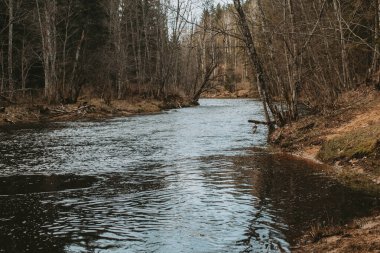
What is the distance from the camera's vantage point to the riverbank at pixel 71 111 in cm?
2822

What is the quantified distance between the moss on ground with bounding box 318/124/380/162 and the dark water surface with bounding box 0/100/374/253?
2.67 ft

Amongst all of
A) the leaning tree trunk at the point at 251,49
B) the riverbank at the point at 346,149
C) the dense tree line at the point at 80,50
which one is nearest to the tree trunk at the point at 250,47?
the leaning tree trunk at the point at 251,49

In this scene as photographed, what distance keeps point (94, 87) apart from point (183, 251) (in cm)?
4504

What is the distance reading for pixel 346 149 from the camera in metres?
12.2

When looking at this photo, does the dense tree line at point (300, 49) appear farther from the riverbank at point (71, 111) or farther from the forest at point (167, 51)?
the riverbank at point (71, 111)

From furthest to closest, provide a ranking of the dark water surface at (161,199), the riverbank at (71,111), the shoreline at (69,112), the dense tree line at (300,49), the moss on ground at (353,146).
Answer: the riverbank at (71,111)
the shoreline at (69,112)
the dense tree line at (300,49)
the moss on ground at (353,146)
the dark water surface at (161,199)

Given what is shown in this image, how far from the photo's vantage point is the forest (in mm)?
18281

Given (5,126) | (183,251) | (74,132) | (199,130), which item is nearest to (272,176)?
(183,251)

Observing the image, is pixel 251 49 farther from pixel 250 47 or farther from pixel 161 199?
pixel 161 199

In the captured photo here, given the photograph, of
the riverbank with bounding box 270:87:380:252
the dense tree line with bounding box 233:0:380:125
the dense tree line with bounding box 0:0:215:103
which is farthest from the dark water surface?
the dense tree line with bounding box 0:0:215:103

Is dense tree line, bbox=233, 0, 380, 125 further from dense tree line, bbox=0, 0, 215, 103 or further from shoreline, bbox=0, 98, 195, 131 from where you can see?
dense tree line, bbox=0, 0, 215, 103

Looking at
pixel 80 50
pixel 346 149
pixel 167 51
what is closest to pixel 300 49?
pixel 346 149

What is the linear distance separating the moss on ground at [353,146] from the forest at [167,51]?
198 inches

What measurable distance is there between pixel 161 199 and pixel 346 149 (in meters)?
5.84
